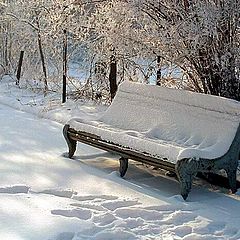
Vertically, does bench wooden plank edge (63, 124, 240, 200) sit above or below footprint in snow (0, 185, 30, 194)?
above

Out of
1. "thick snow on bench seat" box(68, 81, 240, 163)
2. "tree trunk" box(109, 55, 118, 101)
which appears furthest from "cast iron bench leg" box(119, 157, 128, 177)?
"tree trunk" box(109, 55, 118, 101)

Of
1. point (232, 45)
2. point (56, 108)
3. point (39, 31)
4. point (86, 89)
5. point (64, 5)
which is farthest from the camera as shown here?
point (39, 31)

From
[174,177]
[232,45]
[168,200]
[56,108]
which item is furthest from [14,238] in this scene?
[56,108]

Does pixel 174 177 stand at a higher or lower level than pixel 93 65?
lower

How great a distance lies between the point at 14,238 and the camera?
13.0 ft

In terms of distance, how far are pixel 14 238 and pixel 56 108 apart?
20.6 feet

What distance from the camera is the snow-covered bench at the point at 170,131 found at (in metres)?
5.07

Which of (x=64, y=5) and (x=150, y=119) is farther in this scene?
(x=64, y=5)

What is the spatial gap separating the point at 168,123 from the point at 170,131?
0.39ft

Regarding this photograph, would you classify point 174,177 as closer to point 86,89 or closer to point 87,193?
point 87,193

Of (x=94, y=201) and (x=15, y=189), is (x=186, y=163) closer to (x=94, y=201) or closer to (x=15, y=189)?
(x=94, y=201)

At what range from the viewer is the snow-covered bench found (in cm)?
507

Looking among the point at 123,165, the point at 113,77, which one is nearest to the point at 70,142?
the point at 123,165

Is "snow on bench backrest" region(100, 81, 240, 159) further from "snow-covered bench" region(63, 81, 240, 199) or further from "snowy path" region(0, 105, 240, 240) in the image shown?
"snowy path" region(0, 105, 240, 240)
